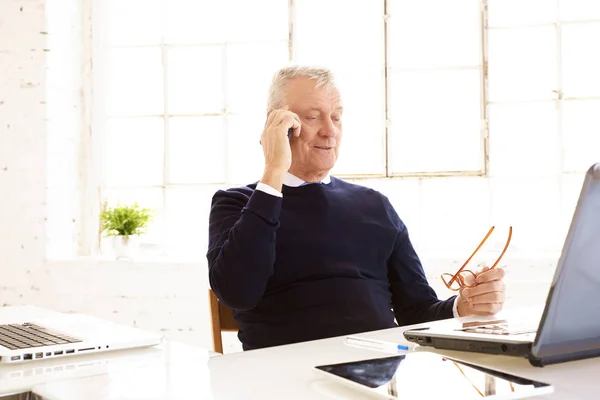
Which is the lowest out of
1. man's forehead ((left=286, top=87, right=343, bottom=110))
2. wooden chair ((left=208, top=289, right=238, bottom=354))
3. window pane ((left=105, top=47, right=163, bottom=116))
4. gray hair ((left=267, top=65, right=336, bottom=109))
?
wooden chair ((left=208, top=289, right=238, bottom=354))

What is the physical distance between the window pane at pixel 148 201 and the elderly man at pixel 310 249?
168 centimetres

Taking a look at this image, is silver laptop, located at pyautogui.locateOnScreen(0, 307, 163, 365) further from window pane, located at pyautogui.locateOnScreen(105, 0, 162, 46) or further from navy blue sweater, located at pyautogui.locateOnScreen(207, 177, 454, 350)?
window pane, located at pyautogui.locateOnScreen(105, 0, 162, 46)

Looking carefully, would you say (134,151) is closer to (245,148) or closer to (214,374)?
(245,148)

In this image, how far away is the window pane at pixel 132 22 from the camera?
3.64 metres

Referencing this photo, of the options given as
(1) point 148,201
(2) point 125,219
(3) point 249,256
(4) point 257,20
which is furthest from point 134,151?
(3) point 249,256

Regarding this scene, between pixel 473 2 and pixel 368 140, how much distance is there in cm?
84

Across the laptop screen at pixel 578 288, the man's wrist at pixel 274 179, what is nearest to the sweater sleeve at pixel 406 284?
the man's wrist at pixel 274 179

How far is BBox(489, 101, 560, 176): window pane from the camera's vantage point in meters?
3.25

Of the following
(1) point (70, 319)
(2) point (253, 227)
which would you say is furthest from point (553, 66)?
(1) point (70, 319)

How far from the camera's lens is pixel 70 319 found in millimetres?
1547

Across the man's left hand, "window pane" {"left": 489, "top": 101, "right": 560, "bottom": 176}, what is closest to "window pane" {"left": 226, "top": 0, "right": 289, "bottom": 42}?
"window pane" {"left": 489, "top": 101, "right": 560, "bottom": 176}

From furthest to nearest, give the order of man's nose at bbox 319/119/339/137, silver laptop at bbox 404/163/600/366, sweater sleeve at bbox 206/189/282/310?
man's nose at bbox 319/119/339/137, sweater sleeve at bbox 206/189/282/310, silver laptop at bbox 404/163/600/366

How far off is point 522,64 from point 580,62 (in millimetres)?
268

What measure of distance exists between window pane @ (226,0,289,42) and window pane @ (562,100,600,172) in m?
1.46
